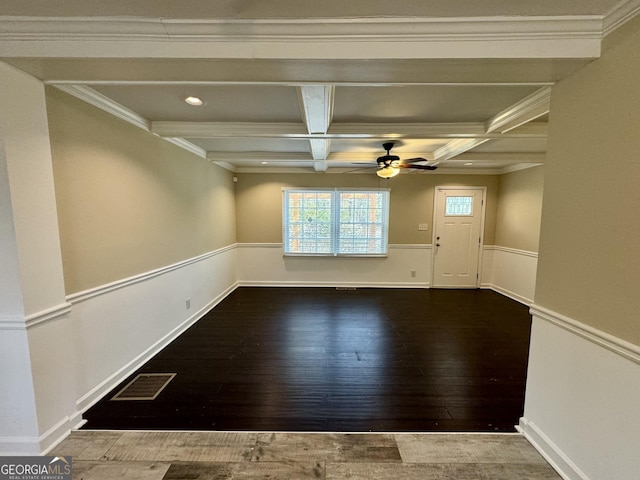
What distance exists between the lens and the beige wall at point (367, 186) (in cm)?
518

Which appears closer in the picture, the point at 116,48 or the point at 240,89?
the point at 116,48

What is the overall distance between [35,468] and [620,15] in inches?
148

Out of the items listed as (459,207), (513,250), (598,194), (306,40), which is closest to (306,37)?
(306,40)

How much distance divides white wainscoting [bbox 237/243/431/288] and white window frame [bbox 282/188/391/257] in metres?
0.10

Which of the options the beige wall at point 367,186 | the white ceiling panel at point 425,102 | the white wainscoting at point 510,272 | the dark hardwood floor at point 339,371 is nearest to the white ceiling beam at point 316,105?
the white ceiling panel at point 425,102

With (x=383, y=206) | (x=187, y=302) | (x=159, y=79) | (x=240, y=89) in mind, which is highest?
(x=240, y=89)

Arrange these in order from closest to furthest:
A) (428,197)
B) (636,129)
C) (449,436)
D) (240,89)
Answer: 1. (636,129)
2. (449,436)
3. (240,89)
4. (428,197)

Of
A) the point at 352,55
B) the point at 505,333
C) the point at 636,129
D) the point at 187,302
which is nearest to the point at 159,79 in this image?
the point at 352,55

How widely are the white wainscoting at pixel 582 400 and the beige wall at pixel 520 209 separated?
10.3 ft

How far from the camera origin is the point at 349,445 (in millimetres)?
1635

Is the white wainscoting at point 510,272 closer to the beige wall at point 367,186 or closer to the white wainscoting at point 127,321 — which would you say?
the beige wall at point 367,186

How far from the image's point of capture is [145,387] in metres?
2.22

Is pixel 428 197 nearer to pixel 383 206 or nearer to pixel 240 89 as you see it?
pixel 383 206

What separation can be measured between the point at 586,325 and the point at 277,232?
15.1 feet
